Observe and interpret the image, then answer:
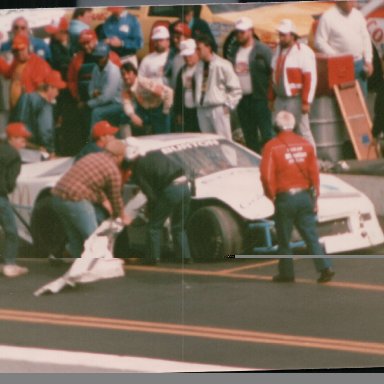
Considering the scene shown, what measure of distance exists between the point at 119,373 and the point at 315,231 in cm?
197

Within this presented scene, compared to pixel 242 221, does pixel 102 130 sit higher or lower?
higher

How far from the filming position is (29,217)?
1084 centimetres

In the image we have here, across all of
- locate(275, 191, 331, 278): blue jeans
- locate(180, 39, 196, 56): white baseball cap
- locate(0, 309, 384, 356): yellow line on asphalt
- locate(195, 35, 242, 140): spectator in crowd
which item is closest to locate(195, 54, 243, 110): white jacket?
locate(195, 35, 242, 140): spectator in crowd

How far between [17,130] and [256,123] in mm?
2026

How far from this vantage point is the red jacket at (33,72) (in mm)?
10727

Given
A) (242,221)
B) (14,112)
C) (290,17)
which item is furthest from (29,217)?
(290,17)

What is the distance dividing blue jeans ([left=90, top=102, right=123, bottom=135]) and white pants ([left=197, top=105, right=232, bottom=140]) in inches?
26.8

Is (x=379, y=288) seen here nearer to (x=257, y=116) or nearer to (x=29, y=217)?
(x=257, y=116)

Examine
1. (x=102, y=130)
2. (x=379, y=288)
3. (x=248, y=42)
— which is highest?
(x=248, y=42)

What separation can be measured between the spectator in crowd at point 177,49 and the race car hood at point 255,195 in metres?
0.87

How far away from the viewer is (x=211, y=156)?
413 inches

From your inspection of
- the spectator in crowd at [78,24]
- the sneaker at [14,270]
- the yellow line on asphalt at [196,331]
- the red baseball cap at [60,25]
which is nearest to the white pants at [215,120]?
the spectator in crowd at [78,24]

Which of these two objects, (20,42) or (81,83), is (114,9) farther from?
(20,42)

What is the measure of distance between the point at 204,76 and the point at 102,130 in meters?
0.96
